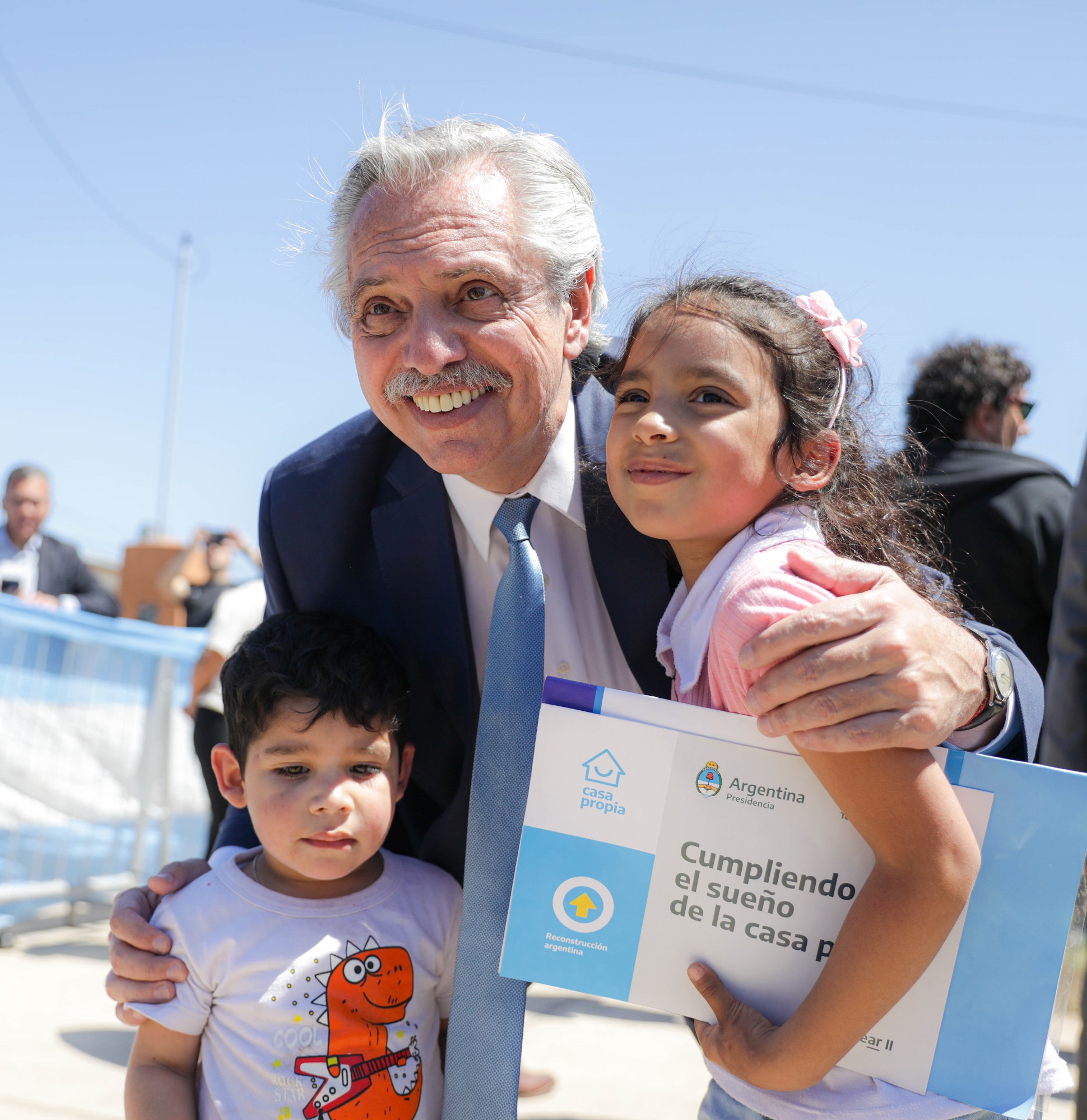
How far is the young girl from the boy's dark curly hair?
1.69ft

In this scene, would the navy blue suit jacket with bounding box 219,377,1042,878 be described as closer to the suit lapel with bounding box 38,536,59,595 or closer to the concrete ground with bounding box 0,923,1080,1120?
the concrete ground with bounding box 0,923,1080,1120

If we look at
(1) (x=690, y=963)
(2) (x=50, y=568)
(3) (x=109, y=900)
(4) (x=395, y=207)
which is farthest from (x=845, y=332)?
(2) (x=50, y=568)

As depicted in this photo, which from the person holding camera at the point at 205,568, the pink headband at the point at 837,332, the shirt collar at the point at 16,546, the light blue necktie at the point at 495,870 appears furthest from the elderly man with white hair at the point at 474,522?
the shirt collar at the point at 16,546

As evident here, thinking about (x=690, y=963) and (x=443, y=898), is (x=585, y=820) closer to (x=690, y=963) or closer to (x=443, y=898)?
(x=690, y=963)

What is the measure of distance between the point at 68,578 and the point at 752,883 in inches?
240

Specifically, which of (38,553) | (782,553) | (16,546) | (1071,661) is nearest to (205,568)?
(38,553)

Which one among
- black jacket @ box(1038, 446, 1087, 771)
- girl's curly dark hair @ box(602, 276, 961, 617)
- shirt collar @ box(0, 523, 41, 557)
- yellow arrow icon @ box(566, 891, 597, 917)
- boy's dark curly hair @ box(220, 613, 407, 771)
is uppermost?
girl's curly dark hair @ box(602, 276, 961, 617)

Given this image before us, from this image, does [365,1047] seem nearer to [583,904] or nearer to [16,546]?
[583,904]

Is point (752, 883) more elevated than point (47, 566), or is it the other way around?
point (752, 883)

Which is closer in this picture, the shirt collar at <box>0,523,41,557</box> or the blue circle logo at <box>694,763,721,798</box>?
the blue circle logo at <box>694,763,721,798</box>

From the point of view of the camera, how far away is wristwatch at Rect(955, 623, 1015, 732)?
142 cm

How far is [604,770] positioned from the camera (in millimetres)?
1363

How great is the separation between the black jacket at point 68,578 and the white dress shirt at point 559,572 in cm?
487

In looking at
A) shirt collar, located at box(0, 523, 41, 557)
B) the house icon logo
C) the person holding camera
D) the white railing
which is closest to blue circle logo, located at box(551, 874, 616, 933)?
the house icon logo
